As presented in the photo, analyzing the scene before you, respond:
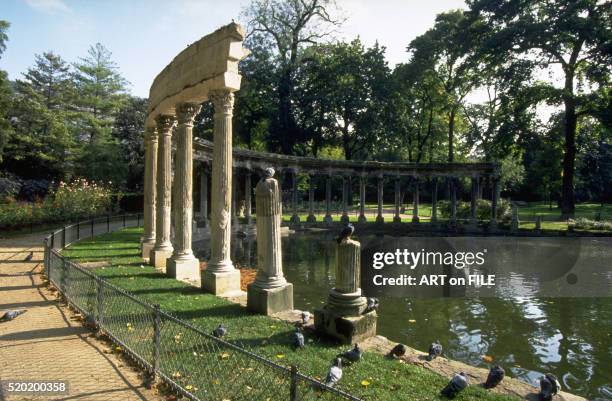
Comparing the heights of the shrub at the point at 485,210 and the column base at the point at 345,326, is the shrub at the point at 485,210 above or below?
above

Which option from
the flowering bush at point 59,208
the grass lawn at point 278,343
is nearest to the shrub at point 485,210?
the flowering bush at point 59,208

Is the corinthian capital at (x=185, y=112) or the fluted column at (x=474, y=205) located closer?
the corinthian capital at (x=185, y=112)

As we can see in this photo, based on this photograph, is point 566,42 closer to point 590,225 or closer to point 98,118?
point 590,225

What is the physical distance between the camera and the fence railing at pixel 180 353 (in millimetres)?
5883

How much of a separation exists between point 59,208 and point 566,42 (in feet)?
148

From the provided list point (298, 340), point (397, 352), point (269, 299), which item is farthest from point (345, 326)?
point (269, 299)

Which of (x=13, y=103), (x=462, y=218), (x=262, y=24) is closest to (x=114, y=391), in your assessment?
(x=13, y=103)

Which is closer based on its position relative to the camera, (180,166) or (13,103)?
(180,166)

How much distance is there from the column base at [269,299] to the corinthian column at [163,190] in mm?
7109

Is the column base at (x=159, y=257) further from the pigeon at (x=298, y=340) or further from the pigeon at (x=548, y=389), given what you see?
the pigeon at (x=548, y=389)

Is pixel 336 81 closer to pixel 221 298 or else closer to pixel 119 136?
pixel 119 136

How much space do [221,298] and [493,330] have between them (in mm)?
7691

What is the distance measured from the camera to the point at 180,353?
24.3 feet

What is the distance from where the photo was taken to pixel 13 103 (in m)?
35.1
